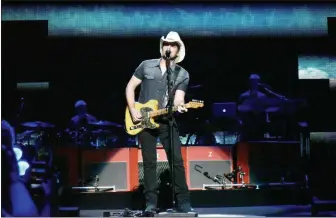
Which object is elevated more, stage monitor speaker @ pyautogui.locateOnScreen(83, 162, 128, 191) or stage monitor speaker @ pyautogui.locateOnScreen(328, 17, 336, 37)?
stage monitor speaker @ pyautogui.locateOnScreen(328, 17, 336, 37)

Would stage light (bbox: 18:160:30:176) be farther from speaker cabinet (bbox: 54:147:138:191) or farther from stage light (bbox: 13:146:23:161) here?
speaker cabinet (bbox: 54:147:138:191)

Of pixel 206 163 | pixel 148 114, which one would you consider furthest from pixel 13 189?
pixel 206 163

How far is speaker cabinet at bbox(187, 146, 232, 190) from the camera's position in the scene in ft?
28.0

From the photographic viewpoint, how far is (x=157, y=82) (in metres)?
7.36

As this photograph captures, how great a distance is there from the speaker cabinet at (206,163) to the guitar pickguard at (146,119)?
1432mm

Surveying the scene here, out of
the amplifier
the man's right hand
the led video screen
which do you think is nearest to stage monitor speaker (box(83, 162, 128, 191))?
the man's right hand

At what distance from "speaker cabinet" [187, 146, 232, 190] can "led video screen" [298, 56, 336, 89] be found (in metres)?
1.58

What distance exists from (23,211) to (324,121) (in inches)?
167

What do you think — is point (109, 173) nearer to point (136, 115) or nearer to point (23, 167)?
point (23, 167)

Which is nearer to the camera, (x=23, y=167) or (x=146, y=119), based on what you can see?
(x=146, y=119)

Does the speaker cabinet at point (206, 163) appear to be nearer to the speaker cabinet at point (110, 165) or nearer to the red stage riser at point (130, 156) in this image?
the red stage riser at point (130, 156)

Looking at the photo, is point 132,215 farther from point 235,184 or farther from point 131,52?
point 131,52

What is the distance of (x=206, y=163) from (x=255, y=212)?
1.08 metres

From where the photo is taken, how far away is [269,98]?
8.79m
